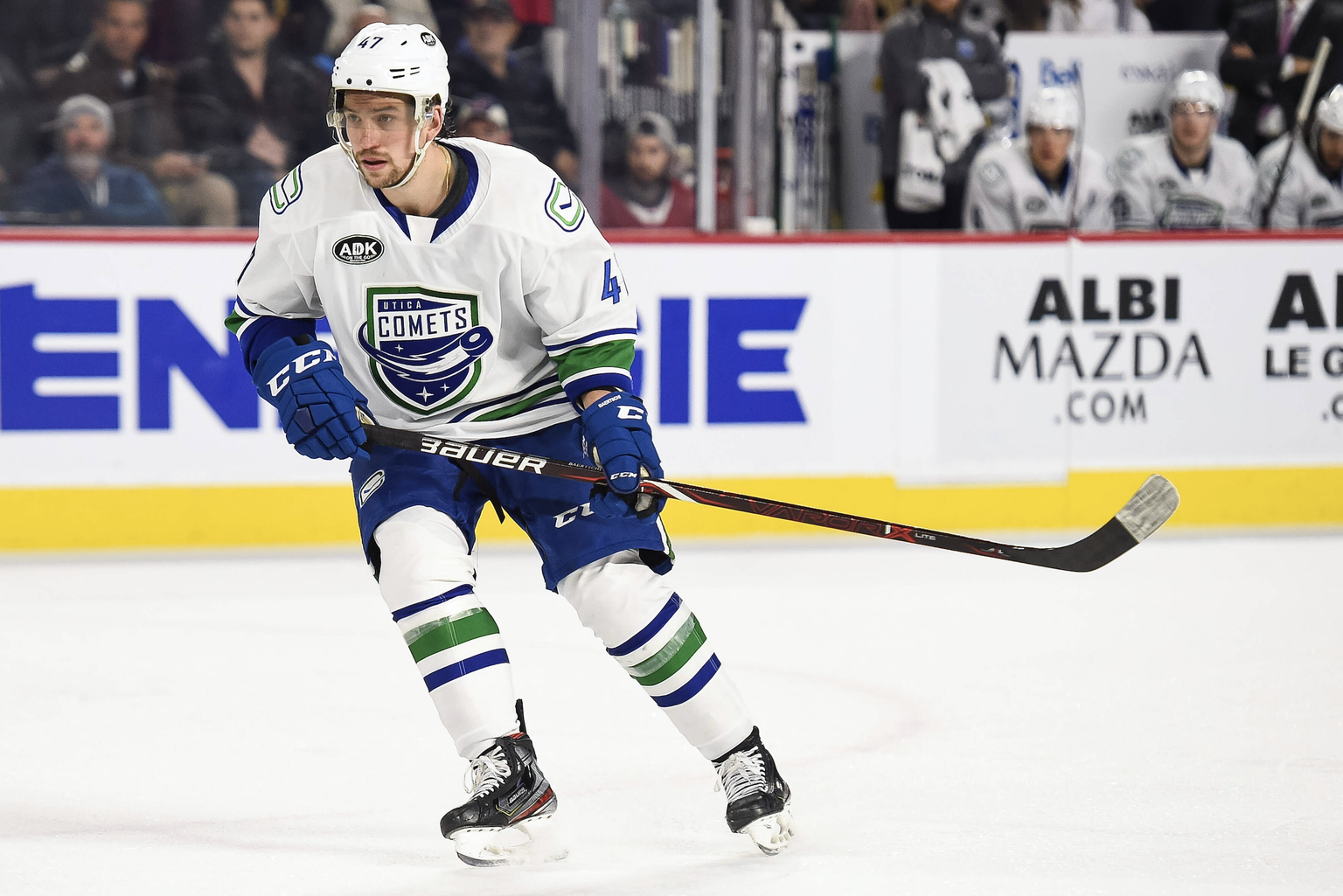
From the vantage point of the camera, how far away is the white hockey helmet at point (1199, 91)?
5316mm

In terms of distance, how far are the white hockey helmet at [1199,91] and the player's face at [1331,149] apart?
32 cm

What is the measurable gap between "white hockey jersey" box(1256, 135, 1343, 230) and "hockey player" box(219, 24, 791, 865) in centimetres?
347

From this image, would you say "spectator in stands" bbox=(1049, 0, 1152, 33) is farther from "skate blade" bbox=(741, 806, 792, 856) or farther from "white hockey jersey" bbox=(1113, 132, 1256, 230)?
"skate blade" bbox=(741, 806, 792, 856)

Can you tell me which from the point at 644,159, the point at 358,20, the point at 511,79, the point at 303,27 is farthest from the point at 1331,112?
the point at 303,27

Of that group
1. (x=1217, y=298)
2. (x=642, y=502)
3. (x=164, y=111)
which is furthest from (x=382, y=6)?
(x=642, y=502)

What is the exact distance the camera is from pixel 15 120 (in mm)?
4680

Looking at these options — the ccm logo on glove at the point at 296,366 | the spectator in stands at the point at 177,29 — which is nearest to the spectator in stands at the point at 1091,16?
the spectator in stands at the point at 177,29

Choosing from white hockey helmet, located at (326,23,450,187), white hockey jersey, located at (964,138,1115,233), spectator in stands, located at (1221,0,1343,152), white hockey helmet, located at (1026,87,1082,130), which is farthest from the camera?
spectator in stands, located at (1221,0,1343,152)

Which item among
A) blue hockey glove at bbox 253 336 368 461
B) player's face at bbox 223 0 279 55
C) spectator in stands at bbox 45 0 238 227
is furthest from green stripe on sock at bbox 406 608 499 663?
player's face at bbox 223 0 279 55

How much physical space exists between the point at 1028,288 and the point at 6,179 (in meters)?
2.75

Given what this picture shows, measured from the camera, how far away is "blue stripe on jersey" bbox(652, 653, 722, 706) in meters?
2.30

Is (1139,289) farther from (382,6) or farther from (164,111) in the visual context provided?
(164,111)

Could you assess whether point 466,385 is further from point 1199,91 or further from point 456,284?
point 1199,91

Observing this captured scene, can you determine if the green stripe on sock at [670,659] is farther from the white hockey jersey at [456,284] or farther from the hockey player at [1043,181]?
the hockey player at [1043,181]
